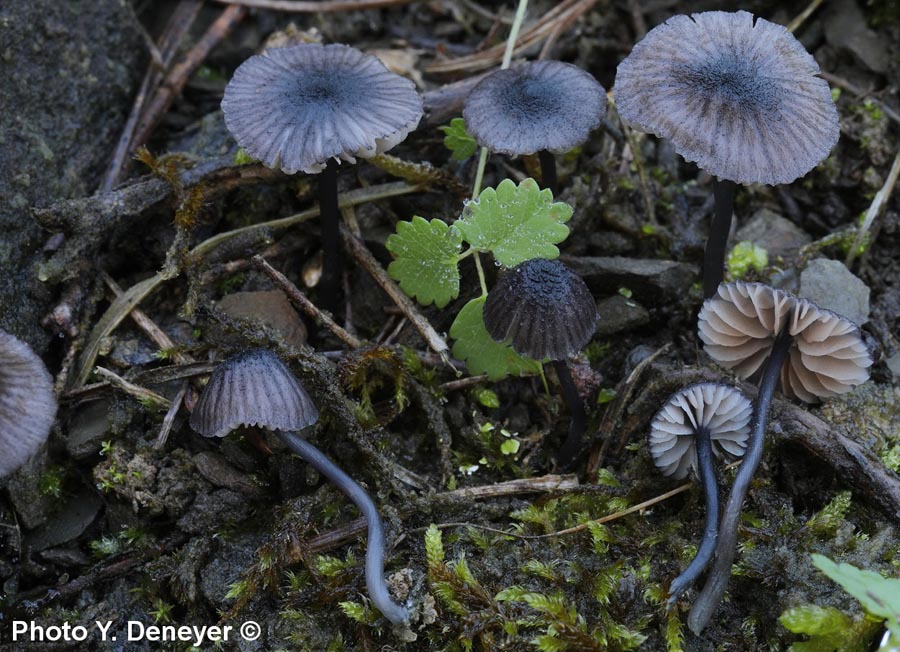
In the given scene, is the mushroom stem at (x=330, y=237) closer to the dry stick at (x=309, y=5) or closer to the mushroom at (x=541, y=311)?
the mushroom at (x=541, y=311)

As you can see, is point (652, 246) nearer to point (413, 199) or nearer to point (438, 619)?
point (413, 199)

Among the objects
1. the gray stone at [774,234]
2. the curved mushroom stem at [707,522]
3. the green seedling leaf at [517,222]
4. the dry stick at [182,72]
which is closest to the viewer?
the curved mushroom stem at [707,522]

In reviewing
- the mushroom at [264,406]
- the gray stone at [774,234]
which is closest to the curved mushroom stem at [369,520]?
the mushroom at [264,406]

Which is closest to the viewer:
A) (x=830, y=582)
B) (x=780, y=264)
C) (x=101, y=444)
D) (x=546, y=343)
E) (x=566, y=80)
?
(x=830, y=582)

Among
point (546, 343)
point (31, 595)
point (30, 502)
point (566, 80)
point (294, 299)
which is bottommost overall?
point (31, 595)

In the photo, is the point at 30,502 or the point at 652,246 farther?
the point at 652,246

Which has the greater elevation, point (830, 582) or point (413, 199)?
point (413, 199)

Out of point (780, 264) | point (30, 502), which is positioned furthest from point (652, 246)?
point (30, 502)
